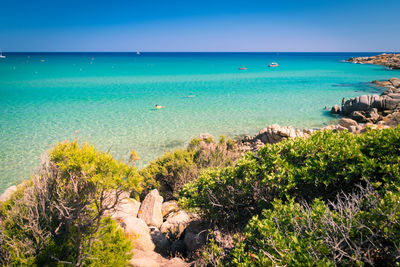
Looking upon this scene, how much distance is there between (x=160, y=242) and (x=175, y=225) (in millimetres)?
801

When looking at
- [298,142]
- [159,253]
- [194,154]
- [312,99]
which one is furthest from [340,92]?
[159,253]

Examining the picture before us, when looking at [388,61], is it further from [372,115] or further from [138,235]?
[138,235]

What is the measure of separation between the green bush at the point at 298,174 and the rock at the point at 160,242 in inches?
46.7

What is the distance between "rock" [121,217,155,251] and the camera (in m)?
5.41

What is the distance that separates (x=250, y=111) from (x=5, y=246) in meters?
20.7

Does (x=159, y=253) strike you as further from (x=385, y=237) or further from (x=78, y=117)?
(x=78, y=117)

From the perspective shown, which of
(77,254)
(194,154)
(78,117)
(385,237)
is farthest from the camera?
(78,117)

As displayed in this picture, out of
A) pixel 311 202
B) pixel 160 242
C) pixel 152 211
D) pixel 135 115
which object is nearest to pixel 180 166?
pixel 152 211

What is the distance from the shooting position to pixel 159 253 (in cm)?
552

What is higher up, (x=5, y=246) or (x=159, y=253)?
(x=5, y=246)

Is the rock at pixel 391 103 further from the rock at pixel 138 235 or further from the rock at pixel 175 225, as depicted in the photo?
the rock at pixel 138 235

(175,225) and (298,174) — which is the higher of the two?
(298,174)

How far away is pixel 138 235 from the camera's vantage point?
548 centimetres

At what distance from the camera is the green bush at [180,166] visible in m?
8.91
